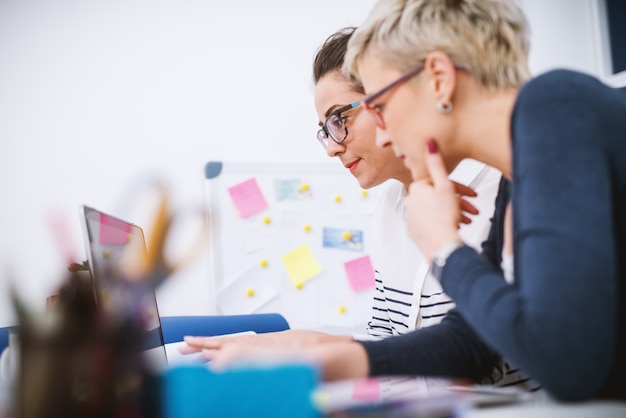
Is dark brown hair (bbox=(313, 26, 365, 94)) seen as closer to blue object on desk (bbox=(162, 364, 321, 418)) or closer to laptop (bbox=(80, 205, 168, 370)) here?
laptop (bbox=(80, 205, 168, 370))

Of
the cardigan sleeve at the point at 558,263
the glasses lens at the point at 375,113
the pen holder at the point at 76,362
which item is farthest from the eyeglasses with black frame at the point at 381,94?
the pen holder at the point at 76,362

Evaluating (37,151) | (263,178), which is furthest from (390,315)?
(37,151)

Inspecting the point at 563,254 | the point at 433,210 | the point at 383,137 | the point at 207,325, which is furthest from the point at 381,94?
the point at 207,325

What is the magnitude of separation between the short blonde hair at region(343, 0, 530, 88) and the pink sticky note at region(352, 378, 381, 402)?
49 centimetres

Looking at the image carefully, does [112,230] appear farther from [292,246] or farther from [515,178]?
[292,246]

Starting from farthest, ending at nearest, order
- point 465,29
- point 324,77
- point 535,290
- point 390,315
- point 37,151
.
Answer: point 37,151 → point 324,77 → point 390,315 → point 465,29 → point 535,290

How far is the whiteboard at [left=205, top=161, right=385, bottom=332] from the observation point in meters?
2.25

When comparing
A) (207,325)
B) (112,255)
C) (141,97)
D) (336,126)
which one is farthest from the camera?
(141,97)

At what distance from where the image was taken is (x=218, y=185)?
227 cm

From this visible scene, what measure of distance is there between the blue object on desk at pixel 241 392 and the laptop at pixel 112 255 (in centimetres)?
3

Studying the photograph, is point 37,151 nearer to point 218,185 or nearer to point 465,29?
point 218,185

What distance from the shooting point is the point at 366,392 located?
0.43m

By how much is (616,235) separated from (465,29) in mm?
353

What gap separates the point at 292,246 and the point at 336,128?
102cm
